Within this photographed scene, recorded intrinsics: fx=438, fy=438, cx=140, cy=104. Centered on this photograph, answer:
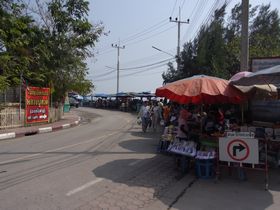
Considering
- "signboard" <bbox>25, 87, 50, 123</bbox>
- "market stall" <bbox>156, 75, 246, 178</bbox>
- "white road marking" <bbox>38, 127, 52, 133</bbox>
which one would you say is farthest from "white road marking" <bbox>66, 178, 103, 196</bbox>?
"signboard" <bbox>25, 87, 50, 123</bbox>

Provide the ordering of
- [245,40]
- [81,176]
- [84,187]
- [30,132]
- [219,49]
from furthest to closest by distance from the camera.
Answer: [219,49] → [30,132] → [245,40] → [81,176] → [84,187]

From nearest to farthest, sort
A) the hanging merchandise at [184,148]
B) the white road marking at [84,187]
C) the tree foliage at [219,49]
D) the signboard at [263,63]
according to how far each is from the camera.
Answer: the white road marking at [84,187] < the hanging merchandise at [184,148] < the signboard at [263,63] < the tree foliage at [219,49]

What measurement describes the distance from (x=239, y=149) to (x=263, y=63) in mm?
8401

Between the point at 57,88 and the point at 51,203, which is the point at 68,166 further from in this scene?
the point at 57,88

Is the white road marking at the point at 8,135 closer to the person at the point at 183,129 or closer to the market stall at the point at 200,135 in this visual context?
the market stall at the point at 200,135

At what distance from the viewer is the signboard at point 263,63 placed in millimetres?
17094

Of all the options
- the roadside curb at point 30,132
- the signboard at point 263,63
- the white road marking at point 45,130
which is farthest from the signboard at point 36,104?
the signboard at point 263,63

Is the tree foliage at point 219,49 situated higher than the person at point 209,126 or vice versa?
the tree foliage at point 219,49

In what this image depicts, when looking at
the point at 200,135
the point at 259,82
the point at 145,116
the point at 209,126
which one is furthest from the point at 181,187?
the point at 145,116

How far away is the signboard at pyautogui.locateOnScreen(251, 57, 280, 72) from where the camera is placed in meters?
17.1

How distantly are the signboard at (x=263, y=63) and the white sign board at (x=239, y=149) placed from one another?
7987mm

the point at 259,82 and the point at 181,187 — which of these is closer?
the point at 181,187

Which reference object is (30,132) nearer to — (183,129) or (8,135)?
(8,135)

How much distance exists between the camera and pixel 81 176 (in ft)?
32.5
